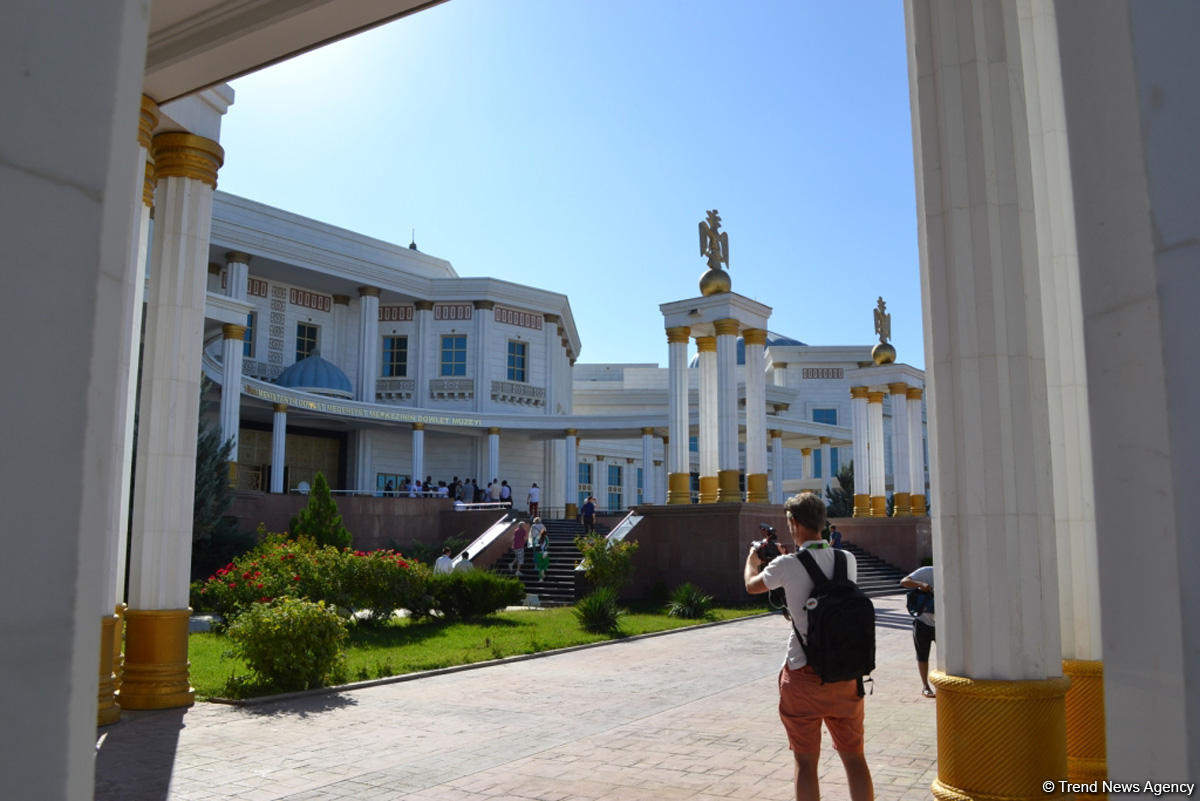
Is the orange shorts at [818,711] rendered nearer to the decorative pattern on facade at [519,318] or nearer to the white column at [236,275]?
the white column at [236,275]

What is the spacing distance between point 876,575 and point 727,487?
6.47m

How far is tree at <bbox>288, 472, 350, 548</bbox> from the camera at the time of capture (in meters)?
21.0

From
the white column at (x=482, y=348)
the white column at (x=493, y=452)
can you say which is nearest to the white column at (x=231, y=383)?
the white column at (x=493, y=452)

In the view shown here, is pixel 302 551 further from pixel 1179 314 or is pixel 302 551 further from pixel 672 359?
pixel 1179 314

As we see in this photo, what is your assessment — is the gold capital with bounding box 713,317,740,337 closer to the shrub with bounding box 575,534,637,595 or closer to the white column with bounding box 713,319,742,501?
the white column with bounding box 713,319,742,501

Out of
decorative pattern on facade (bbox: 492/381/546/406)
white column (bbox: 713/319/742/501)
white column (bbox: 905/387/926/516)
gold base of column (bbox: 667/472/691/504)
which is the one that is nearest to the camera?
white column (bbox: 713/319/742/501)

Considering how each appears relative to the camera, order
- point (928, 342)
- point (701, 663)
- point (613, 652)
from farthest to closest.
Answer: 1. point (613, 652)
2. point (701, 663)
3. point (928, 342)

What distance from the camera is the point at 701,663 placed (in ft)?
39.2

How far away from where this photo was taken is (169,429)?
9219 mm

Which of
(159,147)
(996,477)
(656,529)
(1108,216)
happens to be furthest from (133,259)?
(656,529)

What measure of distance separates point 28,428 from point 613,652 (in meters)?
12.0

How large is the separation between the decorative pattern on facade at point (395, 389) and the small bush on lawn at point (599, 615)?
79.6ft

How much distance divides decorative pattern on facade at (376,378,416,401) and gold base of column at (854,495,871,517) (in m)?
18.7

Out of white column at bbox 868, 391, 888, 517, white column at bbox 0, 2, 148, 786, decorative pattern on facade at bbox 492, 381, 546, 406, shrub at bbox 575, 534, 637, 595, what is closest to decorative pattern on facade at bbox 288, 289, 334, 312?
decorative pattern on facade at bbox 492, 381, 546, 406
